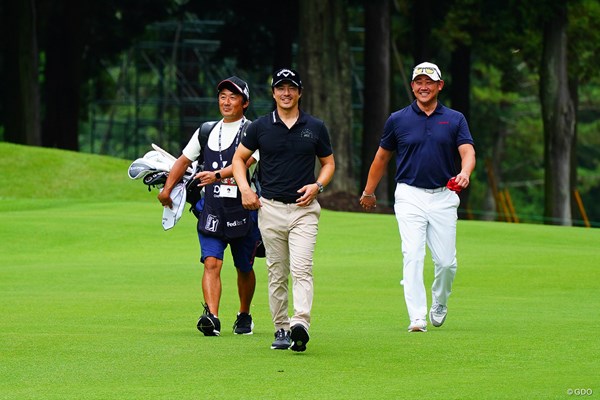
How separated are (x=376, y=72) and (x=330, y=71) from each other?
3.84m

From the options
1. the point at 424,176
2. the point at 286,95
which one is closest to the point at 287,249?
the point at 286,95

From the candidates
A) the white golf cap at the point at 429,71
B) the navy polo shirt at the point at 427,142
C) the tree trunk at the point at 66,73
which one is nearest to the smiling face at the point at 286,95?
the navy polo shirt at the point at 427,142

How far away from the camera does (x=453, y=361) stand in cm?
996

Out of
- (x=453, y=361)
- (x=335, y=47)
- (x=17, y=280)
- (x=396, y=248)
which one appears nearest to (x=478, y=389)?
(x=453, y=361)

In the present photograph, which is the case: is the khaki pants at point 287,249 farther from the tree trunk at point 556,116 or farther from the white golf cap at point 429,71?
the tree trunk at point 556,116

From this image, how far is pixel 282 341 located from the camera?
10.7 m

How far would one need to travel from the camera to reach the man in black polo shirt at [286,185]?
10.7 meters

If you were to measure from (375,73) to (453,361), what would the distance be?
32.1 meters

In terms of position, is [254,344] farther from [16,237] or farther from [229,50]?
[229,50]

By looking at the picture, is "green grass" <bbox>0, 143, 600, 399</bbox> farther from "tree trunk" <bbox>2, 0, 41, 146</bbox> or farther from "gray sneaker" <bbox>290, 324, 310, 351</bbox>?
"tree trunk" <bbox>2, 0, 41, 146</bbox>

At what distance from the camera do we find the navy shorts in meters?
12.0

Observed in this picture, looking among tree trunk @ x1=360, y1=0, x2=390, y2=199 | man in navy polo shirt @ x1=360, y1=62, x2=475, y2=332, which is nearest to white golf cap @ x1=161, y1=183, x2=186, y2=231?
man in navy polo shirt @ x1=360, y1=62, x2=475, y2=332

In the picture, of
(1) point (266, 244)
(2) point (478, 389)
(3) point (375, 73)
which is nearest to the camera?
(2) point (478, 389)

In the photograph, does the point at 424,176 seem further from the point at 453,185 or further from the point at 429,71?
the point at 429,71
